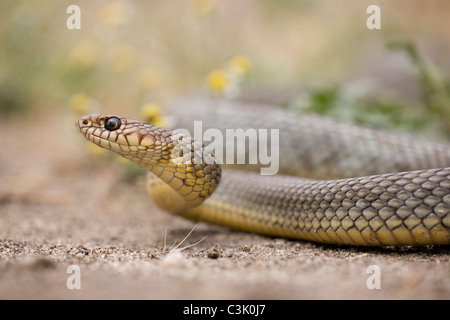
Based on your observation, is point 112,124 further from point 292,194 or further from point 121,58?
point 121,58

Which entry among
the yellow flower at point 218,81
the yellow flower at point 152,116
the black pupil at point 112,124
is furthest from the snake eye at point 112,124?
the yellow flower at point 218,81

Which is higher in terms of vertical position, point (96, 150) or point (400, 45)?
point (400, 45)

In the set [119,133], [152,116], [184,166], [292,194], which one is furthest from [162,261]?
[152,116]

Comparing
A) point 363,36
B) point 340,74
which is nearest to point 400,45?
point 340,74

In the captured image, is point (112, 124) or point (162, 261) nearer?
point (162, 261)

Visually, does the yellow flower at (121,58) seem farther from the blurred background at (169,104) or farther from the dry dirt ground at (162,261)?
the dry dirt ground at (162,261)

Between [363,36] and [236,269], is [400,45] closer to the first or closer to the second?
[236,269]
